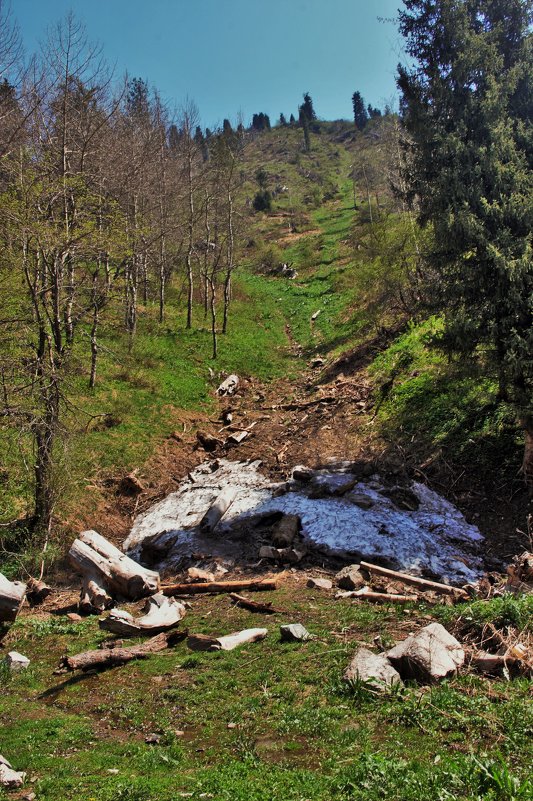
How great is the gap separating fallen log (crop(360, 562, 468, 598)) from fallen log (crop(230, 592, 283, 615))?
2.43 metres

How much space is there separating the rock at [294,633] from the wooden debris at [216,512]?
6.13 meters

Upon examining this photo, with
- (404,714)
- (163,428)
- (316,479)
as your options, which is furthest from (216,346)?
(404,714)

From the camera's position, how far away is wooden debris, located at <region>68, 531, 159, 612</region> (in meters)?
12.0

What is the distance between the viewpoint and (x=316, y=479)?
647 inches

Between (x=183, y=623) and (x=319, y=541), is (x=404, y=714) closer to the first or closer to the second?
(x=183, y=623)

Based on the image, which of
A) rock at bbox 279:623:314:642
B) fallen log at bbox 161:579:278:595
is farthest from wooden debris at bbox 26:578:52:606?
rock at bbox 279:623:314:642

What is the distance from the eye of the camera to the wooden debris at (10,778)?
18.1 ft

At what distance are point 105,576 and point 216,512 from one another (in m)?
3.72

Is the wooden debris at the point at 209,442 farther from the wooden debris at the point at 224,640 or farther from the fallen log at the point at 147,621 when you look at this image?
the wooden debris at the point at 224,640

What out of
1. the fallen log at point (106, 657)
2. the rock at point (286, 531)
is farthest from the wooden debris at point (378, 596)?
the fallen log at point (106, 657)

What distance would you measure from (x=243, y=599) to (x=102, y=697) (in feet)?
A: 11.7

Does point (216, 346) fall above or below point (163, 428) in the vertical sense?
above

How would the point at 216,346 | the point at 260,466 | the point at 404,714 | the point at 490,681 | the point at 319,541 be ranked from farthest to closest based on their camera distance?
the point at 216,346
the point at 260,466
the point at 319,541
the point at 490,681
the point at 404,714

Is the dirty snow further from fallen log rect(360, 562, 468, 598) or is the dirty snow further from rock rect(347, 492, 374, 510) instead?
fallen log rect(360, 562, 468, 598)
